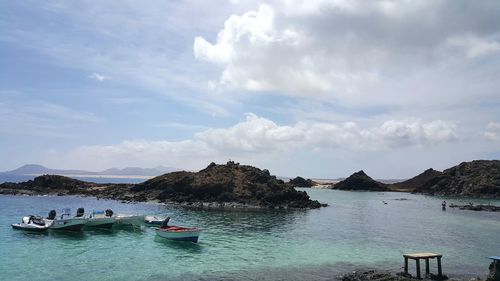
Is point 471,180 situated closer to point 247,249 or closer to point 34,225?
point 247,249

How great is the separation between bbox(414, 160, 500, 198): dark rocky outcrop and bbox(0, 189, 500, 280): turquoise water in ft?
302

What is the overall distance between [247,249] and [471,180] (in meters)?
156

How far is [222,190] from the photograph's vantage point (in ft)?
351

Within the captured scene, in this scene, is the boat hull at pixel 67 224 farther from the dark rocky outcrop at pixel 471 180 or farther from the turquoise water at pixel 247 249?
the dark rocky outcrop at pixel 471 180

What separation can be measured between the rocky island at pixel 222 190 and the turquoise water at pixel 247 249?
67.3 feet

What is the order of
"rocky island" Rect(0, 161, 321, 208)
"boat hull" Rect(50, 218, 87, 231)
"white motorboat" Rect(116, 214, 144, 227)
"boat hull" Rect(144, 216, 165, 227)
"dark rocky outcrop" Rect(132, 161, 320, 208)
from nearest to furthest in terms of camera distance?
"boat hull" Rect(50, 218, 87, 231), "white motorboat" Rect(116, 214, 144, 227), "boat hull" Rect(144, 216, 165, 227), "rocky island" Rect(0, 161, 321, 208), "dark rocky outcrop" Rect(132, 161, 320, 208)

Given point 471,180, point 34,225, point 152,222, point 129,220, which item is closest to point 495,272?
point 152,222

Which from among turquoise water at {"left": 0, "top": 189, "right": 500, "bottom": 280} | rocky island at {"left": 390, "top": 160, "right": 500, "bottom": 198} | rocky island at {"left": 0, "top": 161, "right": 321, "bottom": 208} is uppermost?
rocky island at {"left": 390, "top": 160, "right": 500, "bottom": 198}

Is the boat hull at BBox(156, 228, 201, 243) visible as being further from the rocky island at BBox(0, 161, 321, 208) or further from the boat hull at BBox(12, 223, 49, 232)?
the rocky island at BBox(0, 161, 321, 208)

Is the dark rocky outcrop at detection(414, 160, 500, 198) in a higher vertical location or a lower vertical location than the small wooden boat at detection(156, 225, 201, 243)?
higher

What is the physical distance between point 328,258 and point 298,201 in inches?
2419

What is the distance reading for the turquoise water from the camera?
126ft

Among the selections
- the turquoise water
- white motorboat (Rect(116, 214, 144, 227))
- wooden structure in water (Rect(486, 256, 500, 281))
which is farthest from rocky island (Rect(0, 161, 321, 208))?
wooden structure in water (Rect(486, 256, 500, 281))

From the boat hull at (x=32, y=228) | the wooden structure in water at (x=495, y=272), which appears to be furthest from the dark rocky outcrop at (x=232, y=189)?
the wooden structure in water at (x=495, y=272)
